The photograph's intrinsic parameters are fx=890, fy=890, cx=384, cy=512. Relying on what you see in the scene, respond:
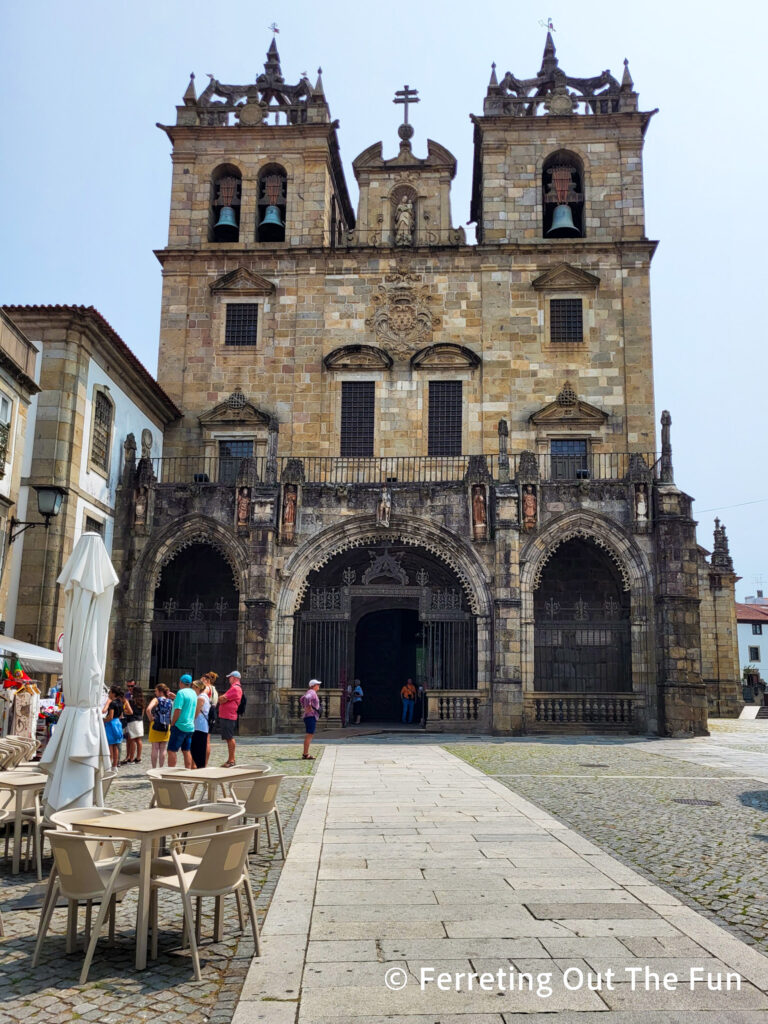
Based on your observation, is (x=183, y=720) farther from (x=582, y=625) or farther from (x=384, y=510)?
(x=582, y=625)

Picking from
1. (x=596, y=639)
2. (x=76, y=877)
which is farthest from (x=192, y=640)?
(x=76, y=877)

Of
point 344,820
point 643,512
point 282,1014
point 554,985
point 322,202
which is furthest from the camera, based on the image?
point 322,202

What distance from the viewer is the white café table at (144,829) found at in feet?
17.2

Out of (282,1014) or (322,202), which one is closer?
(282,1014)

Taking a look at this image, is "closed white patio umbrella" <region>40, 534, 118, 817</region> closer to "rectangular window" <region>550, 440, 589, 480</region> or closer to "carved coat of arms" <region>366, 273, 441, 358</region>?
"rectangular window" <region>550, 440, 589, 480</region>

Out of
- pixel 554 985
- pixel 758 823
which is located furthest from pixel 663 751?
pixel 554 985

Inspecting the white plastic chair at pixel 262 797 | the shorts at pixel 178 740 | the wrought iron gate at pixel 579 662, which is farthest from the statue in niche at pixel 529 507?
the white plastic chair at pixel 262 797

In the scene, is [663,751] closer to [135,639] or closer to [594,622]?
[594,622]

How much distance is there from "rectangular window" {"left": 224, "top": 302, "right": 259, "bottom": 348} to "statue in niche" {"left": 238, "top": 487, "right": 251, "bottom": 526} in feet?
22.5

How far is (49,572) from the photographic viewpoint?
19.8 meters

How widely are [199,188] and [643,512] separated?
18.1m

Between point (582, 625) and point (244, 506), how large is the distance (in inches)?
376

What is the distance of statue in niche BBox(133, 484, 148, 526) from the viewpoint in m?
23.9

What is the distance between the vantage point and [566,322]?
92.2ft
